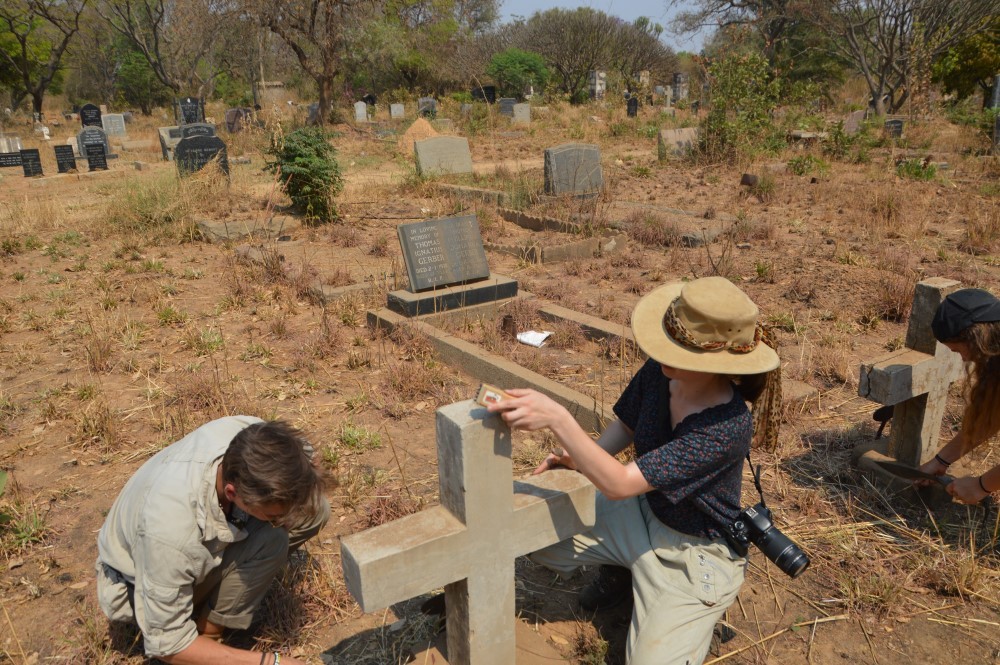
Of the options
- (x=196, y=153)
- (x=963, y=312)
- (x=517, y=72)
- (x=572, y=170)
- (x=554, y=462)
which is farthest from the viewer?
(x=517, y=72)

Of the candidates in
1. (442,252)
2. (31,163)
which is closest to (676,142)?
(442,252)

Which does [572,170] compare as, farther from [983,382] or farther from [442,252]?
[983,382]

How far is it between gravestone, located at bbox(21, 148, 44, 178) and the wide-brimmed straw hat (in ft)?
62.3

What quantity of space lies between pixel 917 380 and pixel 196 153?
1218 cm

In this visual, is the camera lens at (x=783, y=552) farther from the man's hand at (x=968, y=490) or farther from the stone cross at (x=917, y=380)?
the stone cross at (x=917, y=380)

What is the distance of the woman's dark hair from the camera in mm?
2125

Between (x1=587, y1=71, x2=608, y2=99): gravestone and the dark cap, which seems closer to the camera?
the dark cap

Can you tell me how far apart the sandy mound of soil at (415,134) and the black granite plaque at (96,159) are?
23.5 ft

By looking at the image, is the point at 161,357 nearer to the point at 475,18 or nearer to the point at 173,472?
the point at 173,472

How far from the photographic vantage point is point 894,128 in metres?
17.4

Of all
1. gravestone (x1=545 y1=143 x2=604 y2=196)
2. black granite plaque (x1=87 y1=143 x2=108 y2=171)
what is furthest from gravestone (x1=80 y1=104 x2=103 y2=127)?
gravestone (x1=545 y1=143 x2=604 y2=196)

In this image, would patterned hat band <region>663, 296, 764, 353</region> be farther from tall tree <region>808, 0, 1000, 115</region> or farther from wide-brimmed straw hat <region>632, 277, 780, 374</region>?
tall tree <region>808, 0, 1000, 115</region>

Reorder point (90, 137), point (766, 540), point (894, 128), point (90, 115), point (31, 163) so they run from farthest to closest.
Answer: point (90, 115) < point (90, 137) < point (894, 128) < point (31, 163) < point (766, 540)

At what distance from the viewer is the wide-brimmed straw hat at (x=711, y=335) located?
201cm
